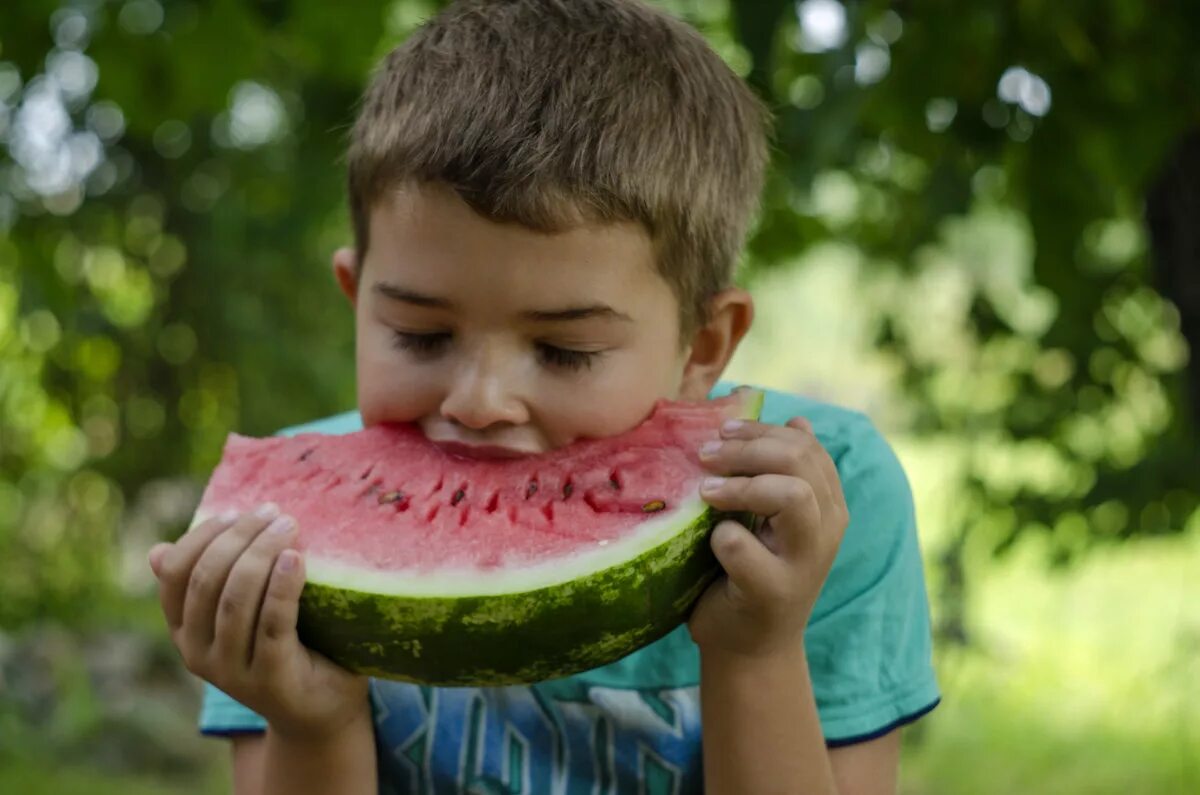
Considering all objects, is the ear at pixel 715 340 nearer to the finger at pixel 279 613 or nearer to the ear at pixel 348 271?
the ear at pixel 348 271

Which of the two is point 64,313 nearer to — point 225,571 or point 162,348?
point 162,348

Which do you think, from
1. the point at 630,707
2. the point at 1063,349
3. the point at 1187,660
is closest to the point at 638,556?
the point at 630,707

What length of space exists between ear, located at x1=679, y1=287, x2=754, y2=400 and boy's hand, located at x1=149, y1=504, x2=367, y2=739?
72 cm

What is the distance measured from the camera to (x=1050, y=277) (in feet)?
8.59

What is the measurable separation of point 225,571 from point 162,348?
14.2ft

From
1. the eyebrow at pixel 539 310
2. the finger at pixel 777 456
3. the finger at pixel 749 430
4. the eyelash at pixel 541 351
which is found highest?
the eyebrow at pixel 539 310

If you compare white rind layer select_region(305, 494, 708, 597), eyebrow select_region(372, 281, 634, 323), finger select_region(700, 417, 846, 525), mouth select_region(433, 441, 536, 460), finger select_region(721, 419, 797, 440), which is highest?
eyebrow select_region(372, 281, 634, 323)

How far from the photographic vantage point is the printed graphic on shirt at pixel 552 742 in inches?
76.5

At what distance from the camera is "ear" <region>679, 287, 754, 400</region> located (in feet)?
6.60

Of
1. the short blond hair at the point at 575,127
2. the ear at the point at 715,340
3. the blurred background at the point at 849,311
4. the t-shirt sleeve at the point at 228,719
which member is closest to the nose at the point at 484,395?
the short blond hair at the point at 575,127

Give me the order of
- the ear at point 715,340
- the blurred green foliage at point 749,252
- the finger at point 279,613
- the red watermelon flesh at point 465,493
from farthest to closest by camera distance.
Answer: the blurred green foliage at point 749,252
the ear at point 715,340
the red watermelon flesh at point 465,493
the finger at point 279,613

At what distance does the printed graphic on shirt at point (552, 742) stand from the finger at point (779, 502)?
1.70 ft

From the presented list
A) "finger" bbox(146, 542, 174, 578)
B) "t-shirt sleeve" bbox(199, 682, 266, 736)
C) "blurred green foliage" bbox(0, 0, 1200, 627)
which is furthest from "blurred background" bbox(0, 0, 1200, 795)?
"t-shirt sleeve" bbox(199, 682, 266, 736)

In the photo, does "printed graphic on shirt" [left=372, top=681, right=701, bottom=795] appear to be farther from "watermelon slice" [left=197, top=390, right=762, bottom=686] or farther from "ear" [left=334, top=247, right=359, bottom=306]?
"ear" [left=334, top=247, right=359, bottom=306]
